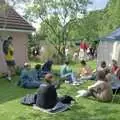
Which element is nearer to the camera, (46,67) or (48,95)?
(48,95)

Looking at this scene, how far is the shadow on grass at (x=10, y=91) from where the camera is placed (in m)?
13.2

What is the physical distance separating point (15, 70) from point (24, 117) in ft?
31.5

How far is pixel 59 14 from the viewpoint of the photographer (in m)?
30.6

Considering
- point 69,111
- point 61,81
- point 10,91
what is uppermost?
point 61,81

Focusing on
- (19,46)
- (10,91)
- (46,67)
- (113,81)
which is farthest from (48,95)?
(19,46)

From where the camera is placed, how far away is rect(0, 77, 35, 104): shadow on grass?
43.3ft

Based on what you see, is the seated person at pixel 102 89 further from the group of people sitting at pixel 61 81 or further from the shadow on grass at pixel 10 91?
the shadow on grass at pixel 10 91

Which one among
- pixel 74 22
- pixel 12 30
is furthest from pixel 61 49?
pixel 12 30

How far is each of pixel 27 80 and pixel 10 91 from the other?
1.36m

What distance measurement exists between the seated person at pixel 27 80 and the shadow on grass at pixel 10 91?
1.08ft

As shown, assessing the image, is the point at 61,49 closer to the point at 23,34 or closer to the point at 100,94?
the point at 23,34

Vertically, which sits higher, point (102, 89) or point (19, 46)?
point (19, 46)

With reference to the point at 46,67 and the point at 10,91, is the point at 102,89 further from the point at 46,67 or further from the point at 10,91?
the point at 46,67

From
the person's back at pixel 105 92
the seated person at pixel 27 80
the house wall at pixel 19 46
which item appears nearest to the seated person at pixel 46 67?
the house wall at pixel 19 46
